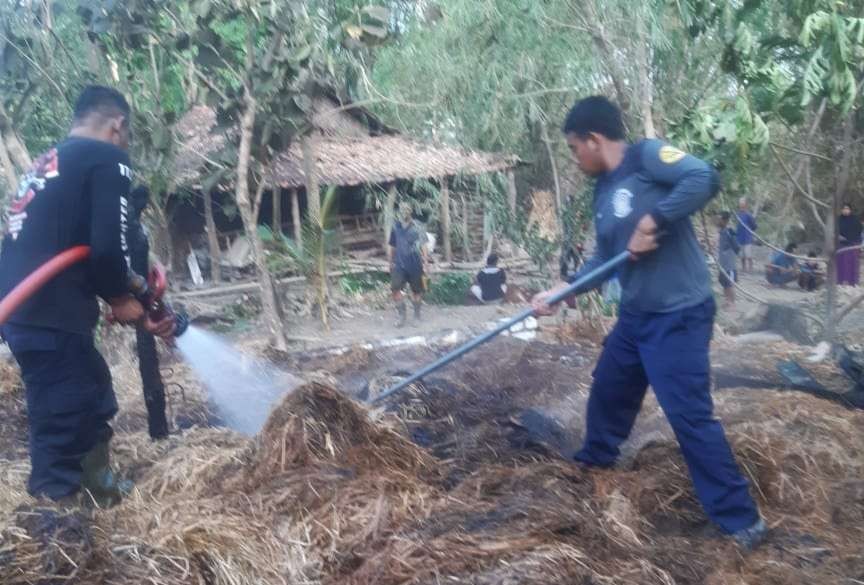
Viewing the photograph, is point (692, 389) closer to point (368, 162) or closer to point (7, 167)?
point (7, 167)

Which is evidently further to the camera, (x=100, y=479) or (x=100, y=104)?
(x=100, y=479)

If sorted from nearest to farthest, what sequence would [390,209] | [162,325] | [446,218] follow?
[162,325], [390,209], [446,218]

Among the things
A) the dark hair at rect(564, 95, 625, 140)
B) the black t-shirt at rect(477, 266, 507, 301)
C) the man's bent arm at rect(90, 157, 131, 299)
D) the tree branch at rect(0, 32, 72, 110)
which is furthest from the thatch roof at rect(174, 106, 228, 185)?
the dark hair at rect(564, 95, 625, 140)

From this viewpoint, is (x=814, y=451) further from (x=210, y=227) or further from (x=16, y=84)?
(x=210, y=227)

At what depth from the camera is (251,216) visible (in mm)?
9523

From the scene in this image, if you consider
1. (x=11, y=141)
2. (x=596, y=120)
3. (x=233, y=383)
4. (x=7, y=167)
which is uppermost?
(x=11, y=141)

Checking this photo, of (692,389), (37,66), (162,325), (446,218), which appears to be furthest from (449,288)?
(692,389)

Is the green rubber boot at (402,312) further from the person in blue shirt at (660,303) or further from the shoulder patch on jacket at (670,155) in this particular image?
the shoulder patch on jacket at (670,155)

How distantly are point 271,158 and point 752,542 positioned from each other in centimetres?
814

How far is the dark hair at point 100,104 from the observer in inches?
158

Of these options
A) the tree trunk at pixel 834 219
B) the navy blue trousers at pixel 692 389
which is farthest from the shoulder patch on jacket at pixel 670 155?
the tree trunk at pixel 834 219

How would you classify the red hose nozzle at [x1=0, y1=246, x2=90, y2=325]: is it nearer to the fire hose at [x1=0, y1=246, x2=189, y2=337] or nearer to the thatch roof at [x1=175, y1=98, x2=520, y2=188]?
the fire hose at [x1=0, y1=246, x2=189, y2=337]

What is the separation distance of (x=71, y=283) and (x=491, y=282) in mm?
12265

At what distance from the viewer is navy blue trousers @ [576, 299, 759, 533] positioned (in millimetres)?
3496
